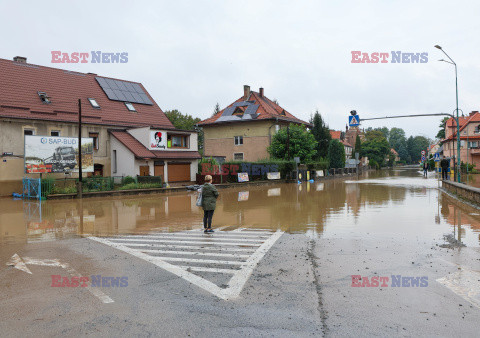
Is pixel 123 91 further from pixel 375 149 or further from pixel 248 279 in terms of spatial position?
pixel 375 149

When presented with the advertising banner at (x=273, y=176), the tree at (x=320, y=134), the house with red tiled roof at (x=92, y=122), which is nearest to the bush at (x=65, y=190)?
the house with red tiled roof at (x=92, y=122)

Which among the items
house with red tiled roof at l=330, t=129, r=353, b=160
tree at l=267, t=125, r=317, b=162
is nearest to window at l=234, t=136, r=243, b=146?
tree at l=267, t=125, r=317, b=162

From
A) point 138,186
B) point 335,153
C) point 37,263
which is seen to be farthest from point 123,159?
point 335,153

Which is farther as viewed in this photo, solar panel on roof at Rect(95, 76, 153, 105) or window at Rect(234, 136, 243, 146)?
window at Rect(234, 136, 243, 146)

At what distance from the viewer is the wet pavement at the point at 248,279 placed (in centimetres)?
434

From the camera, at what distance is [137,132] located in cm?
3300

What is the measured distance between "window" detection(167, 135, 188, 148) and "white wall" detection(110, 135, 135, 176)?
15.2 ft

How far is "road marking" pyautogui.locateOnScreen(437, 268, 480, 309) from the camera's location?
5.14 m

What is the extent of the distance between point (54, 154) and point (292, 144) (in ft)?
92.1

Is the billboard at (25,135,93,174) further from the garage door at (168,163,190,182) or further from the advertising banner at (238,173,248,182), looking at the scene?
the advertising banner at (238,173,248,182)

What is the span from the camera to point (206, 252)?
8.02 meters

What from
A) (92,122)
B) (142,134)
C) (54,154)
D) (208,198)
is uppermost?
(92,122)

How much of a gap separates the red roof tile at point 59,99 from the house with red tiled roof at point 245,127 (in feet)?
51.0

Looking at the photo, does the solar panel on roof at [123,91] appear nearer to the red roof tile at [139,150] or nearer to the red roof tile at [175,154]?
the red roof tile at [139,150]
